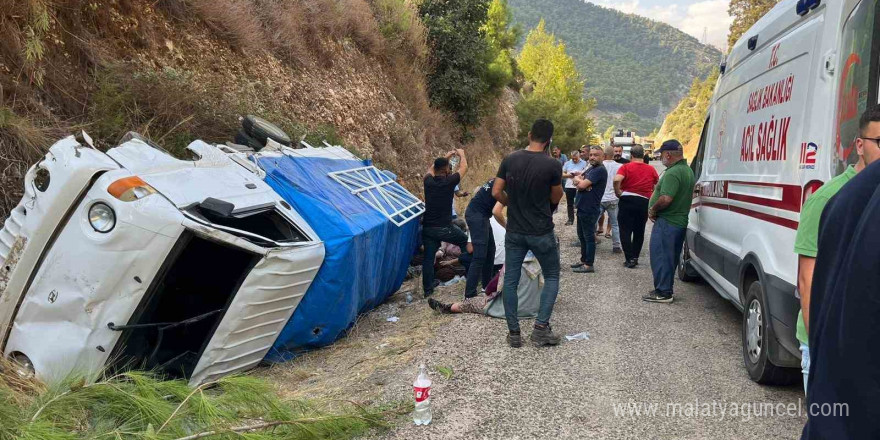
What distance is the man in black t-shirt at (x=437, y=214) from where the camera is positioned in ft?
24.7

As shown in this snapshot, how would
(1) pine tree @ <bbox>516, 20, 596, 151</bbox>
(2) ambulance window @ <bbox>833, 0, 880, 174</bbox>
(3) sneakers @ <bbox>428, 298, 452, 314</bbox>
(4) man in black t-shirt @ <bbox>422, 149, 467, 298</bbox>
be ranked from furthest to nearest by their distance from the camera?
(1) pine tree @ <bbox>516, 20, 596, 151</bbox>
(4) man in black t-shirt @ <bbox>422, 149, 467, 298</bbox>
(3) sneakers @ <bbox>428, 298, 452, 314</bbox>
(2) ambulance window @ <bbox>833, 0, 880, 174</bbox>

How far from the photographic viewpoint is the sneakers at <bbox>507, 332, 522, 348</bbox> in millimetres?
5219

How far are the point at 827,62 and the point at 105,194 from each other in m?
4.68

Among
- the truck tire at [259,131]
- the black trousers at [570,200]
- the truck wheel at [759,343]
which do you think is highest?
the truck tire at [259,131]

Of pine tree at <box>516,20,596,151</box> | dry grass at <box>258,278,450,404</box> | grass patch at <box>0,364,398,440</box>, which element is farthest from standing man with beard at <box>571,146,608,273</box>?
pine tree at <box>516,20,596,151</box>

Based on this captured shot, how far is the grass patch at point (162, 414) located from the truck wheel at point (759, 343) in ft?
8.78

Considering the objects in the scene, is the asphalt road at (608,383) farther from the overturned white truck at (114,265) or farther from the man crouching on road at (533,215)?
the overturned white truck at (114,265)

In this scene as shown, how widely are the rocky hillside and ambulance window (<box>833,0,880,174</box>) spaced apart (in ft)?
22.3

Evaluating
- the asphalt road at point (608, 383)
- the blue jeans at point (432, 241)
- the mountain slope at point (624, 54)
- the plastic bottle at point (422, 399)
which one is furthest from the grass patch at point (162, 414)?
the mountain slope at point (624, 54)

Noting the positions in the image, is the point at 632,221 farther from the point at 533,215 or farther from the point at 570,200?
the point at 570,200

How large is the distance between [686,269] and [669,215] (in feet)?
4.85

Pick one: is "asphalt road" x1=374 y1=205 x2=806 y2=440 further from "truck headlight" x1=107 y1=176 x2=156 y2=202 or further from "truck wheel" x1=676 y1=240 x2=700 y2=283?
"truck headlight" x1=107 y1=176 x2=156 y2=202

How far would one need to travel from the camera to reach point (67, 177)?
4.30 metres

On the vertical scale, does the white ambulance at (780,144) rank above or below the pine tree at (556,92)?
below
